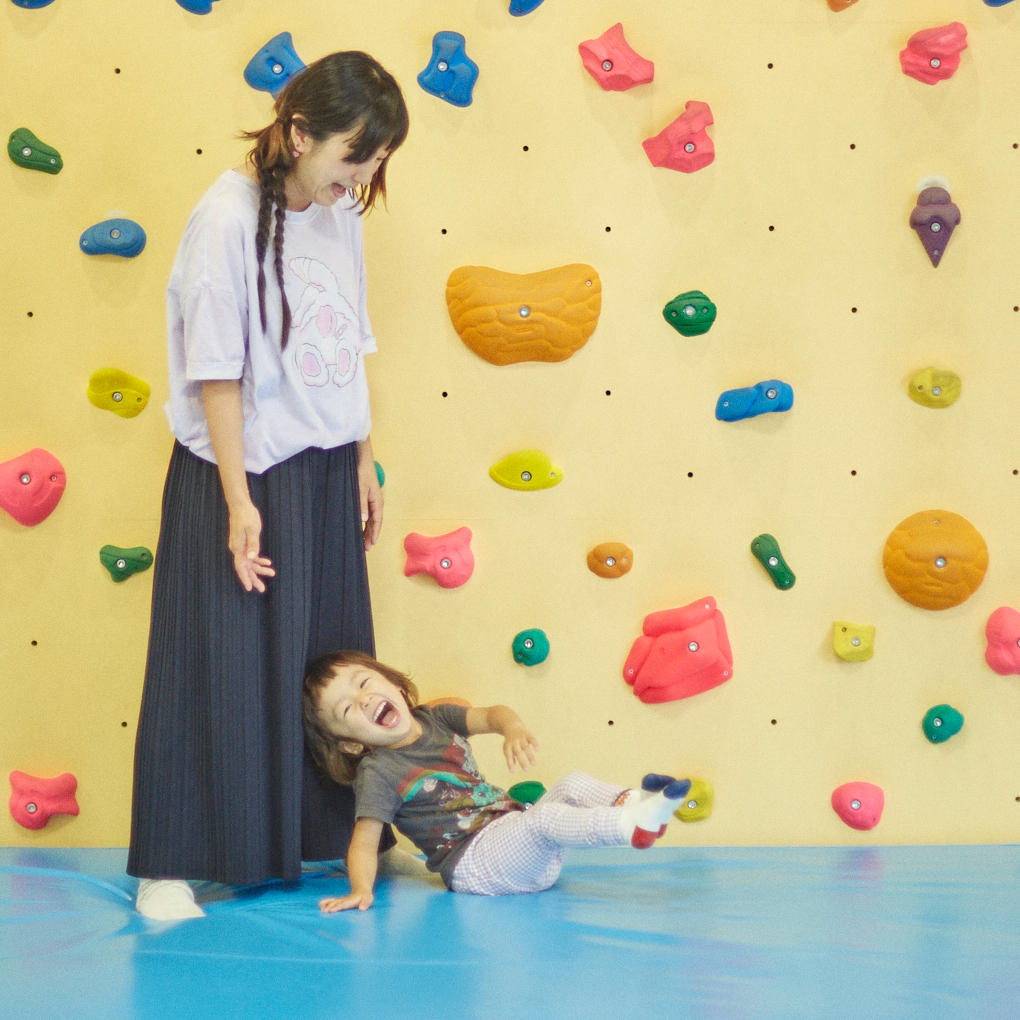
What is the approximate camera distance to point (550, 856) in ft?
5.52

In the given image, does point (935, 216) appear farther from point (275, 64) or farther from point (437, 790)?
point (437, 790)

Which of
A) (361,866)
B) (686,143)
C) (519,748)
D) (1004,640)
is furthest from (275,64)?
(1004,640)

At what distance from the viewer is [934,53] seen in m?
2.08

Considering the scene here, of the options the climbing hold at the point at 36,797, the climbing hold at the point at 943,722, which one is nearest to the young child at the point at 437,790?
the climbing hold at the point at 36,797

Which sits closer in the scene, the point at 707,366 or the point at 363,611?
the point at 363,611

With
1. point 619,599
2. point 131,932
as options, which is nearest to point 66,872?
point 131,932

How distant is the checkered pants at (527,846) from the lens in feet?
5.43

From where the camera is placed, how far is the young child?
1.66 m

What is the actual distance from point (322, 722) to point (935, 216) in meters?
1.48

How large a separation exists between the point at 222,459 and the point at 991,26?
169cm

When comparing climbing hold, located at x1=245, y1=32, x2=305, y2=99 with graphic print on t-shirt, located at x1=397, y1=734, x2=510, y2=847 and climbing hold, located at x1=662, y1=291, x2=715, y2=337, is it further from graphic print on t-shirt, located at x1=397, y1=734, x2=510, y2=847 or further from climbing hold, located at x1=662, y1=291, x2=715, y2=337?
graphic print on t-shirt, located at x1=397, y1=734, x2=510, y2=847

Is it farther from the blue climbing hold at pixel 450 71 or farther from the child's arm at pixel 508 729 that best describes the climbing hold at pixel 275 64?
the child's arm at pixel 508 729

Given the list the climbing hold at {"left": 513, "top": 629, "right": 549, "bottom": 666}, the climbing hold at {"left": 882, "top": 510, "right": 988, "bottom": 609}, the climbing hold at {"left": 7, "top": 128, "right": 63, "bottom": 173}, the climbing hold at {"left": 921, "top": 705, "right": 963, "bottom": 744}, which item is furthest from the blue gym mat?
the climbing hold at {"left": 7, "top": 128, "right": 63, "bottom": 173}

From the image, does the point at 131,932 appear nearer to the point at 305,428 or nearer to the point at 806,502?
the point at 305,428
